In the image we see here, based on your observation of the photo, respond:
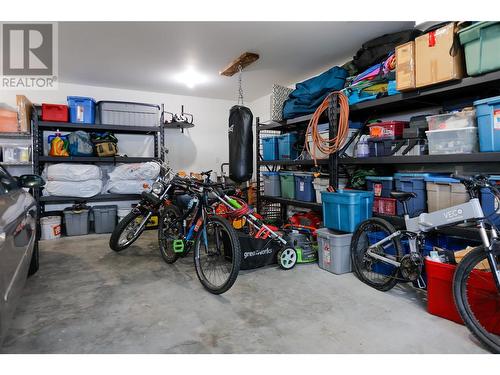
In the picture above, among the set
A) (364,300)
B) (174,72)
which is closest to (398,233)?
(364,300)

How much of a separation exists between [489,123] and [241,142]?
8.71ft

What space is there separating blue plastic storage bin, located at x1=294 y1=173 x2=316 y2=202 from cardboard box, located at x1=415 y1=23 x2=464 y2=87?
167 centimetres

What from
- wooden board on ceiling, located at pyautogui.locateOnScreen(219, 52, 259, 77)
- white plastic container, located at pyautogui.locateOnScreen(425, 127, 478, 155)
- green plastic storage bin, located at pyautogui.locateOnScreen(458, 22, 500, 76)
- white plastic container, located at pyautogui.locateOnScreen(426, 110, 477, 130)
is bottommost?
white plastic container, located at pyautogui.locateOnScreen(425, 127, 478, 155)

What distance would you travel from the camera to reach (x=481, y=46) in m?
2.18

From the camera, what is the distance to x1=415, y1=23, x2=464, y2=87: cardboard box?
2350mm

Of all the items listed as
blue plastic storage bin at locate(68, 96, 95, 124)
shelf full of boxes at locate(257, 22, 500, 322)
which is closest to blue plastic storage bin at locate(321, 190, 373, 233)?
shelf full of boxes at locate(257, 22, 500, 322)

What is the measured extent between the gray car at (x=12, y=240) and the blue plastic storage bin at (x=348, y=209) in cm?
260

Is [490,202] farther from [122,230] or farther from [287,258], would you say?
[122,230]

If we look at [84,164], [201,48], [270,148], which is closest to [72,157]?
[84,164]

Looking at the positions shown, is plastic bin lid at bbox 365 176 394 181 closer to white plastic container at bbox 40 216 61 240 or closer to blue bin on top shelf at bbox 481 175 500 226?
blue bin on top shelf at bbox 481 175 500 226

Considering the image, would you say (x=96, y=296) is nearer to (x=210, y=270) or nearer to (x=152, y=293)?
(x=152, y=293)

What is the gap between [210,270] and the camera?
296 centimetres

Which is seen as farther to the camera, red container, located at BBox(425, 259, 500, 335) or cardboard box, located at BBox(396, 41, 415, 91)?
cardboard box, located at BBox(396, 41, 415, 91)

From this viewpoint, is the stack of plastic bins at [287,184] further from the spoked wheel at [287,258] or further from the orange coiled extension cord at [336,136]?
the spoked wheel at [287,258]
